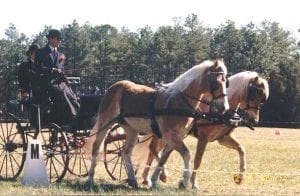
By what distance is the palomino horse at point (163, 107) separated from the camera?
939cm

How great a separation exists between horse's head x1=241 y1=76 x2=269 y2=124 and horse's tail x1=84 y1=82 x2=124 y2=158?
7.35 feet

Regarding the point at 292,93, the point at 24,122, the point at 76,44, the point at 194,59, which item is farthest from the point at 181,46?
the point at 24,122

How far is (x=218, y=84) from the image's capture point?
9281 mm

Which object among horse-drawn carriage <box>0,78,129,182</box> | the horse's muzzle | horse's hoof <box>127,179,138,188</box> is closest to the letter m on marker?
horse-drawn carriage <box>0,78,129,182</box>

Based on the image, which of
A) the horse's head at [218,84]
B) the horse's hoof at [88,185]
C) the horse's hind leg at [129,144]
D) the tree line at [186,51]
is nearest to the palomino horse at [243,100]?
the horse's hind leg at [129,144]

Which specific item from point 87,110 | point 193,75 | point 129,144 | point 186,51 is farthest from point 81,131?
point 186,51

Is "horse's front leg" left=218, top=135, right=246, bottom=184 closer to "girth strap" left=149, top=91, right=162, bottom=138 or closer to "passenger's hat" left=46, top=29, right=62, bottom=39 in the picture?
"girth strap" left=149, top=91, right=162, bottom=138

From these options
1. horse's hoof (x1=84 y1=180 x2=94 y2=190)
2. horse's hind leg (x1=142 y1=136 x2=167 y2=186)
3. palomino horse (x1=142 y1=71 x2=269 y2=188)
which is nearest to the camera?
horse's hoof (x1=84 y1=180 x2=94 y2=190)

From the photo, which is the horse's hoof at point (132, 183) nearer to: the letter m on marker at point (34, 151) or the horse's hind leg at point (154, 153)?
the horse's hind leg at point (154, 153)

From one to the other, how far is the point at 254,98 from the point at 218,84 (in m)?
1.81

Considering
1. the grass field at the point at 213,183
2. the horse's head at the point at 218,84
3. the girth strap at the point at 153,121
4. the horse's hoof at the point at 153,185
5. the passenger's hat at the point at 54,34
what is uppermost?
the passenger's hat at the point at 54,34

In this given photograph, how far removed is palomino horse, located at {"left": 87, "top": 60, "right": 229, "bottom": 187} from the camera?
939 cm

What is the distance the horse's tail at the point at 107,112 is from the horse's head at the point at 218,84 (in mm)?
1890

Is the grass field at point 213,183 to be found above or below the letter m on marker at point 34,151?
below
